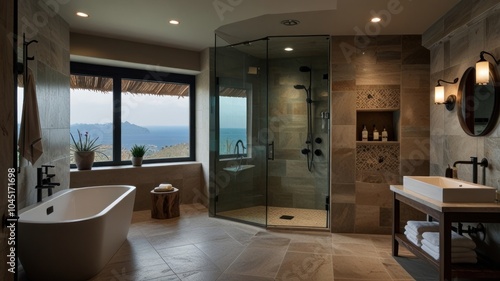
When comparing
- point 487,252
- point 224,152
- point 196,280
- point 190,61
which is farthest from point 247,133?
point 487,252

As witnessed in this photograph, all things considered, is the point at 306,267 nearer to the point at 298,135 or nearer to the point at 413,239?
the point at 413,239

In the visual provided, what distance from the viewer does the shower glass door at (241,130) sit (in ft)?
15.6

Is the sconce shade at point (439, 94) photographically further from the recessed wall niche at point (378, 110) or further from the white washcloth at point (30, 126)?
the white washcloth at point (30, 126)

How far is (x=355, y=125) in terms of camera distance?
161 inches

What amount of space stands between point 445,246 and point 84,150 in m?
4.61

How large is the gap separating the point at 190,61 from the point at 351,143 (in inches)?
120

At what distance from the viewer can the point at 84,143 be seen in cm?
480

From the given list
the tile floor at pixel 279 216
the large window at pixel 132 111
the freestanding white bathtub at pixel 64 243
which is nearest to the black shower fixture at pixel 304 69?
the large window at pixel 132 111

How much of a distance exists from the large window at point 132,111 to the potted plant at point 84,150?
0.11m

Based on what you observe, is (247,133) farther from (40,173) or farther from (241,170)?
(40,173)

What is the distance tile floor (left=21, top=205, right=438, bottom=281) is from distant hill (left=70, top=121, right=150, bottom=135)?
67.6 inches

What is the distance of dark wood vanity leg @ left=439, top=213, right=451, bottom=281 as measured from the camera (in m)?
2.42

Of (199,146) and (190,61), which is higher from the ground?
(190,61)

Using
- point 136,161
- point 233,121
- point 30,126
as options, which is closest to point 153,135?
point 136,161
